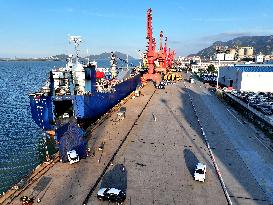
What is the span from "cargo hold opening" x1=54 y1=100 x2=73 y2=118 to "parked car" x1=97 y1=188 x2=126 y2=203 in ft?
110

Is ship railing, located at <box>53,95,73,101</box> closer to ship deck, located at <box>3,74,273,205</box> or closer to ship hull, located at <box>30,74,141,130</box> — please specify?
ship hull, located at <box>30,74,141,130</box>

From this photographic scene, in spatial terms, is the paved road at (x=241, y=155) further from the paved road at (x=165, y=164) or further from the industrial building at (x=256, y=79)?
the industrial building at (x=256, y=79)

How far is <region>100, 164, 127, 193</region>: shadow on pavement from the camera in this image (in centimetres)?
3111

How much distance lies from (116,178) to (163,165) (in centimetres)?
720

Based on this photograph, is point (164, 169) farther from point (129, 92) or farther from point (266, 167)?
point (129, 92)

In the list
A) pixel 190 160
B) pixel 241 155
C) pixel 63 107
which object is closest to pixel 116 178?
pixel 190 160

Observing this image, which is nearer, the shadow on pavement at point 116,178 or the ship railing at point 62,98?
the shadow on pavement at point 116,178

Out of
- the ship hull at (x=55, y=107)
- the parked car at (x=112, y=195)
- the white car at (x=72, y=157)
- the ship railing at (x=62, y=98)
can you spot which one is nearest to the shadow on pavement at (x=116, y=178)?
the parked car at (x=112, y=195)

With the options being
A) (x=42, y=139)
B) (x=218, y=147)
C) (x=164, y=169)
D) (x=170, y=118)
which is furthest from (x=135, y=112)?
(x=164, y=169)

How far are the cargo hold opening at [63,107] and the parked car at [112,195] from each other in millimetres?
33470

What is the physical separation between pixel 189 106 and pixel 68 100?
34184mm

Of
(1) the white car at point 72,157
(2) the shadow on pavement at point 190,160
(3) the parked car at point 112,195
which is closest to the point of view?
(3) the parked car at point 112,195

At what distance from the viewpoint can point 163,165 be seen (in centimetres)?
3725

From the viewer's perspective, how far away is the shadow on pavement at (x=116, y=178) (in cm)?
3111
